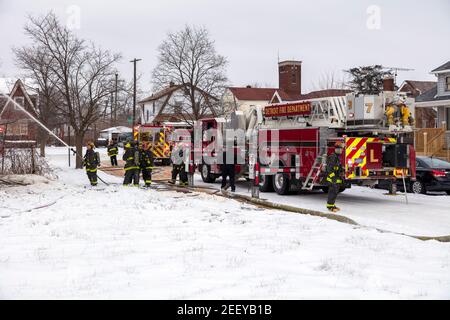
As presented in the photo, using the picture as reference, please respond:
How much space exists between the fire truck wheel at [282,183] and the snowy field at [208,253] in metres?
3.68

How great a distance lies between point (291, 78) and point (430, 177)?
4638 cm

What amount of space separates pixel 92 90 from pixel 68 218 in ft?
54.2

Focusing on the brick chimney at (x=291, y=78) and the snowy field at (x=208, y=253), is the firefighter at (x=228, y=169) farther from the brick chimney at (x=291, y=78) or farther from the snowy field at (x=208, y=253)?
the brick chimney at (x=291, y=78)

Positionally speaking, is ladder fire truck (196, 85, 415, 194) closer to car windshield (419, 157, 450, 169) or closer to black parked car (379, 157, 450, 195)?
black parked car (379, 157, 450, 195)

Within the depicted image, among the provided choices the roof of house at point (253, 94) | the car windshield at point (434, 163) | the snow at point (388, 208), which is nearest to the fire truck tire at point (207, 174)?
the snow at point (388, 208)

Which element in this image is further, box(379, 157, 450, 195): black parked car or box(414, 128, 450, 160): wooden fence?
box(414, 128, 450, 160): wooden fence

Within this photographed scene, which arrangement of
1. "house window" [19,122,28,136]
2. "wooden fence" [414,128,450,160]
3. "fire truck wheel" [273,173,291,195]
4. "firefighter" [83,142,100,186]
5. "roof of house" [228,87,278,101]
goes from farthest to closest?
"roof of house" [228,87,278,101] < "wooden fence" [414,128,450,160] < "house window" [19,122,28,136] < "firefighter" [83,142,100,186] < "fire truck wheel" [273,173,291,195]

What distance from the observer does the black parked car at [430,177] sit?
15141 millimetres

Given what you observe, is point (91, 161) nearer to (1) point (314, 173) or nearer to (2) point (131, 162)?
(2) point (131, 162)

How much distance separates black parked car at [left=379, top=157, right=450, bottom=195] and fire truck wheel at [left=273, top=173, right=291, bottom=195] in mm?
2712

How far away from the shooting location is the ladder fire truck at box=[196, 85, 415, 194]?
13281mm

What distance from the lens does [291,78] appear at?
199 ft

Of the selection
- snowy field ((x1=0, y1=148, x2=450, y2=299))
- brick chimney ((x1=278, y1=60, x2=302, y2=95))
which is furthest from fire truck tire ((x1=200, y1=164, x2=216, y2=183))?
brick chimney ((x1=278, y1=60, x2=302, y2=95))
